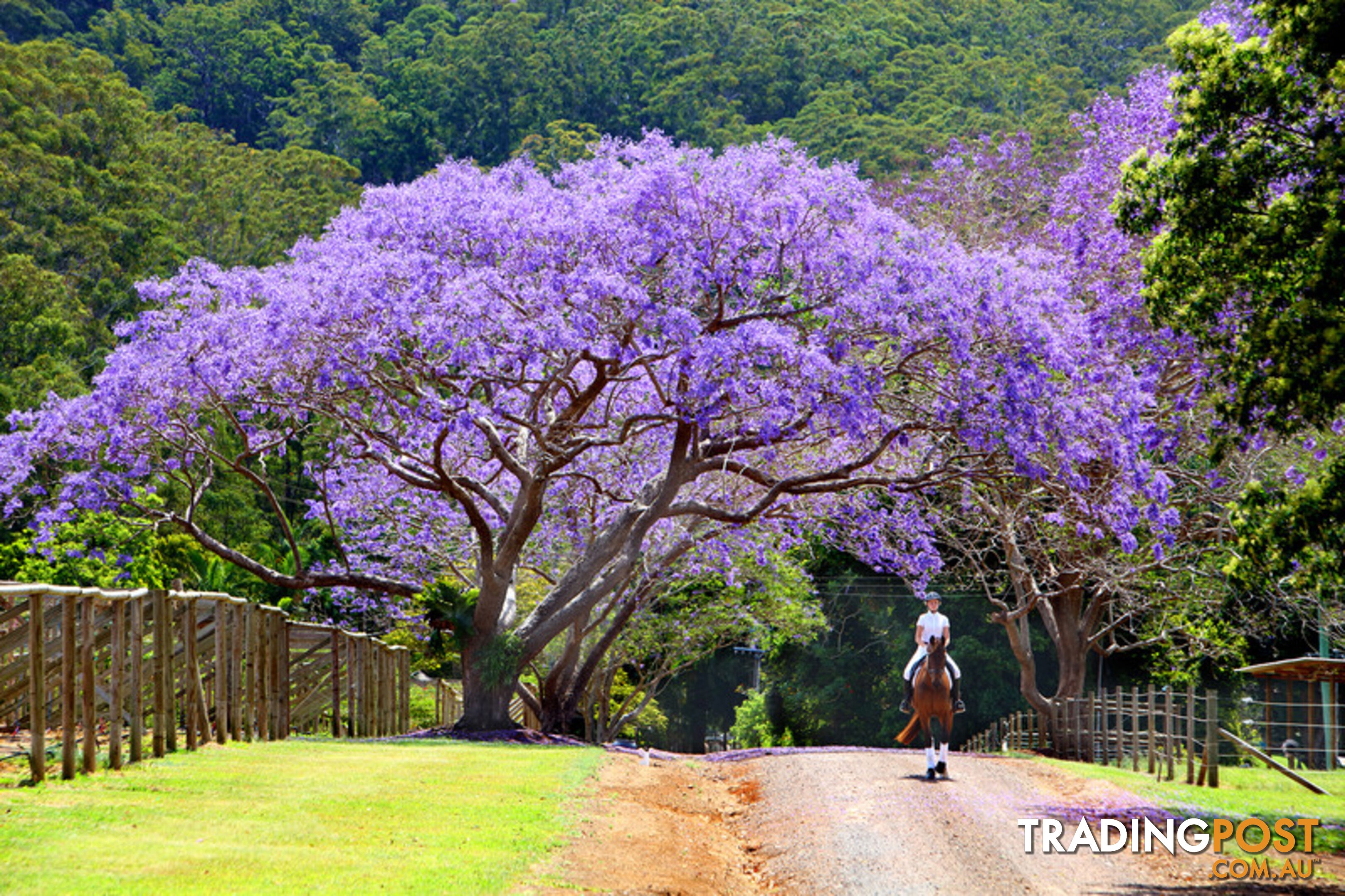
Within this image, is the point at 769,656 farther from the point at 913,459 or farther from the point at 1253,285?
the point at 1253,285

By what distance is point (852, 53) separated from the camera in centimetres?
6656

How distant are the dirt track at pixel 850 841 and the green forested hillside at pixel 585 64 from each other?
42.8 meters

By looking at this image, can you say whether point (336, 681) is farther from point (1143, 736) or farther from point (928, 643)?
point (1143, 736)

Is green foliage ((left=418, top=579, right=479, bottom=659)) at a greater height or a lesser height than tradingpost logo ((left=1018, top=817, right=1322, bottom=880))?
greater

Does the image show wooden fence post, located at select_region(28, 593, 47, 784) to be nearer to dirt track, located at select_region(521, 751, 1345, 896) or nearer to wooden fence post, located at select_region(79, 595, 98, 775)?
wooden fence post, located at select_region(79, 595, 98, 775)

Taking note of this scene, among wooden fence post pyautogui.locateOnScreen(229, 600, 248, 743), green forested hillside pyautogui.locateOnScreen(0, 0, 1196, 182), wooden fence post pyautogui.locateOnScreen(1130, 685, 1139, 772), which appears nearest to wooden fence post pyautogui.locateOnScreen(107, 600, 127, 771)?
wooden fence post pyautogui.locateOnScreen(229, 600, 248, 743)

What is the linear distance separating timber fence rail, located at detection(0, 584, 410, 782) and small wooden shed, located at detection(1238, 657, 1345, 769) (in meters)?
11.9

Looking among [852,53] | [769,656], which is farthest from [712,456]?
[852,53]

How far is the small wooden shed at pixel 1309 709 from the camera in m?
18.0

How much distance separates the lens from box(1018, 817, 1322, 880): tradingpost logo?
10461 millimetres

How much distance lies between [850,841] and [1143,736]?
37.7 ft

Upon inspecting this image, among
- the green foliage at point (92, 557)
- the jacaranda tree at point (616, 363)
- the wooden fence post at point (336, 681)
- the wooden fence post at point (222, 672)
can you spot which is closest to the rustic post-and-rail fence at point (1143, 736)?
the jacaranda tree at point (616, 363)

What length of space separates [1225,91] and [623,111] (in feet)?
198

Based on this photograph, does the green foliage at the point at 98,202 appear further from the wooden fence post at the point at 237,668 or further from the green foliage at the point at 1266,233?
the green foliage at the point at 1266,233
